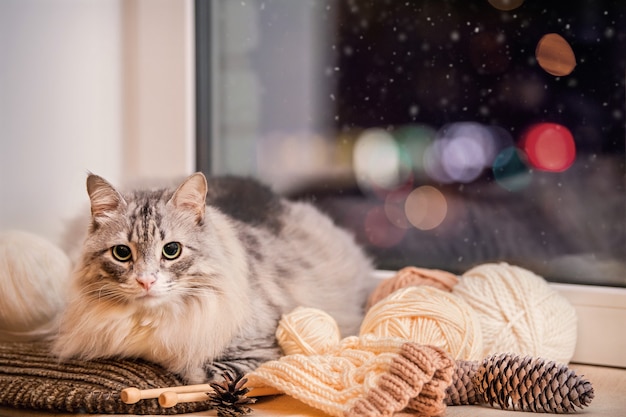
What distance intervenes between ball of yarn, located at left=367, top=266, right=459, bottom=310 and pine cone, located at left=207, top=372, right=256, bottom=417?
0.60 m

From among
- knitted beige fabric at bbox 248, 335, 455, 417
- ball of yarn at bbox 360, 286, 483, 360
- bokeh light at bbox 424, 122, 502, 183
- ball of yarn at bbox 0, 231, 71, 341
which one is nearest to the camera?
knitted beige fabric at bbox 248, 335, 455, 417

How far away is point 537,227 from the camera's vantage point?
2.02 meters

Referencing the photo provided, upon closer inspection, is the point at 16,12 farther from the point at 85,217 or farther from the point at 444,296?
the point at 444,296

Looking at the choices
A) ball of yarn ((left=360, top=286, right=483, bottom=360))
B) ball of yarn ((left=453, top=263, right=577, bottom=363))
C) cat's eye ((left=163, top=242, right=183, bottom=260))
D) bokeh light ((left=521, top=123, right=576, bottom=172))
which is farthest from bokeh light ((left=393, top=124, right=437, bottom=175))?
cat's eye ((left=163, top=242, right=183, bottom=260))

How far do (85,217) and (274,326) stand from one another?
27.4 inches

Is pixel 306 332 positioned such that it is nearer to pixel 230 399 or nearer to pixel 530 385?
pixel 230 399

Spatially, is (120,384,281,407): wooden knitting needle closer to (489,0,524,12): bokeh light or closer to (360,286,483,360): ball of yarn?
(360,286,483,360): ball of yarn

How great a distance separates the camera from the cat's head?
1.41 m

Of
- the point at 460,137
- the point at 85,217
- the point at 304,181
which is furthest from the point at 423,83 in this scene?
the point at 85,217

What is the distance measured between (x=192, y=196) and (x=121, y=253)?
0.18m

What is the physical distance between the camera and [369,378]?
1323 millimetres

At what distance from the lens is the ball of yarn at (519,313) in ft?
5.28

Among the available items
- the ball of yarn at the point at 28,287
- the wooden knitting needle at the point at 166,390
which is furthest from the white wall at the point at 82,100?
the wooden knitting needle at the point at 166,390

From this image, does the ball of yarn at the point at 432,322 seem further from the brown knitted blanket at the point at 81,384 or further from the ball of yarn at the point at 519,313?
the brown knitted blanket at the point at 81,384
